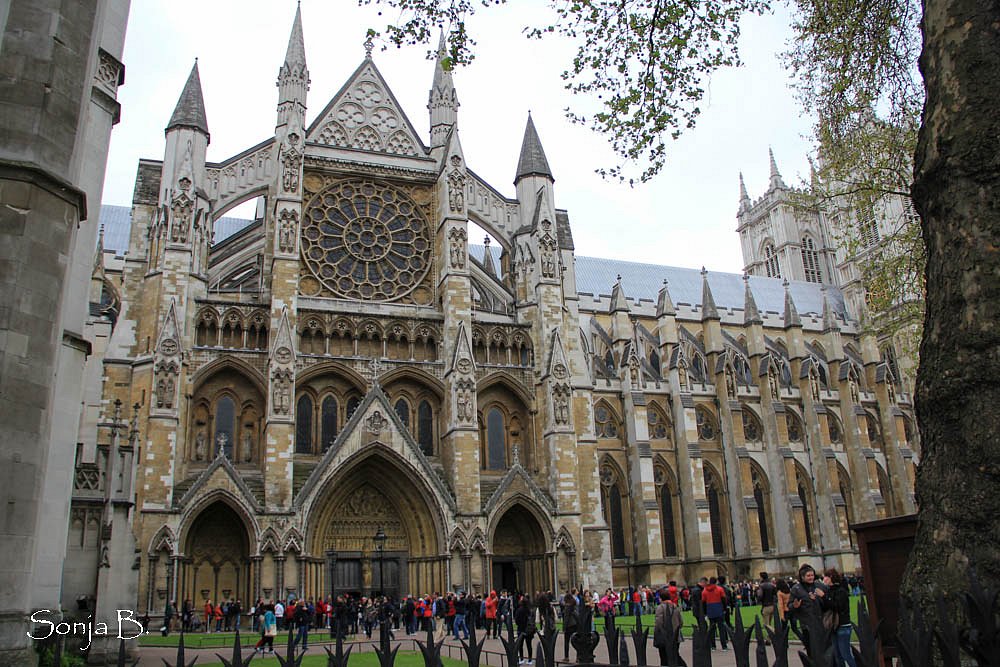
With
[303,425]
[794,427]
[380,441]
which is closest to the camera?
[380,441]

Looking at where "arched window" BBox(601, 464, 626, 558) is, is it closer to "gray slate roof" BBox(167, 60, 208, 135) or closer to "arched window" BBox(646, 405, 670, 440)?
"arched window" BBox(646, 405, 670, 440)

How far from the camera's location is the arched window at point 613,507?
3800 cm

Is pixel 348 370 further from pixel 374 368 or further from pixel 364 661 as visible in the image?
pixel 364 661

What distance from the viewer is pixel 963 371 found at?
5324 millimetres

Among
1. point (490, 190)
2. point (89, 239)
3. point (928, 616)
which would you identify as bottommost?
point (928, 616)

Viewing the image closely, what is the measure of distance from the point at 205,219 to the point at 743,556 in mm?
29120

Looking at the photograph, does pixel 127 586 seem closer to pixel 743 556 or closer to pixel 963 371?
pixel 963 371

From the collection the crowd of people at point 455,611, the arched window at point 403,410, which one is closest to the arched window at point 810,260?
the crowd of people at point 455,611

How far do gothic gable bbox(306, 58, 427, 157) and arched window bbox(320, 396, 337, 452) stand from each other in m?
9.85

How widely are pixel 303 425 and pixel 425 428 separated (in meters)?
4.26

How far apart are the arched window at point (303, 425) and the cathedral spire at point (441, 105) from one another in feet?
37.7

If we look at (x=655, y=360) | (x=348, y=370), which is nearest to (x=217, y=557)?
(x=348, y=370)

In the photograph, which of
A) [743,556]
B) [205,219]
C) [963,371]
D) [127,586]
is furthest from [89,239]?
[743,556]

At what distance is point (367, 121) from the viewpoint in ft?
103
